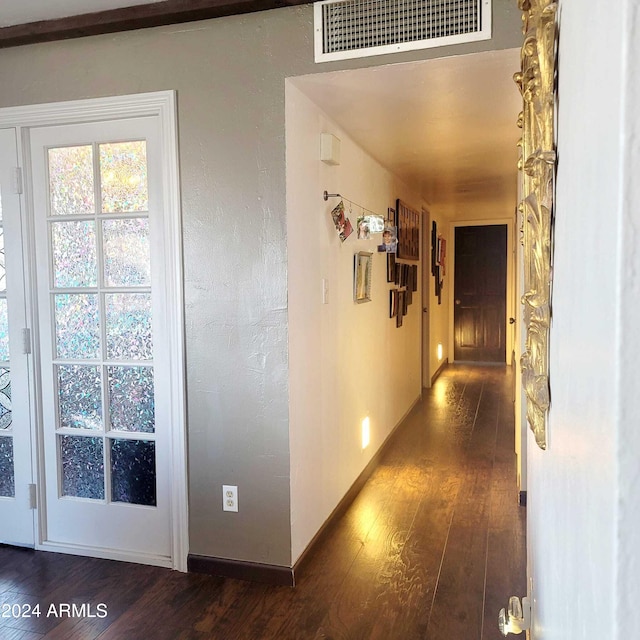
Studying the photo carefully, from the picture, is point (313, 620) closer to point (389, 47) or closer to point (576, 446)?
point (576, 446)

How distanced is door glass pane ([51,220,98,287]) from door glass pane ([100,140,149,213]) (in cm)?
16

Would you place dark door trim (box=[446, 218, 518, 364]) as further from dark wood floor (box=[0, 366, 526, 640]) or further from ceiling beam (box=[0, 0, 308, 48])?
ceiling beam (box=[0, 0, 308, 48])

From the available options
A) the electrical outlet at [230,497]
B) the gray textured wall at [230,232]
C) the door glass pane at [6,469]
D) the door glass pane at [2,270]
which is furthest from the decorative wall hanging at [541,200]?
the door glass pane at [6,469]

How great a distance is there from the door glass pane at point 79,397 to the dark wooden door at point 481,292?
7.04 meters

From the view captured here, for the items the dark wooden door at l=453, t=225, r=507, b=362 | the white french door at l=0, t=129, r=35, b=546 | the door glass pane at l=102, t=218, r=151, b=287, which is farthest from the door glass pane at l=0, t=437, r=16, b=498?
the dark wooden door at l=453, t=225, r=507, b=362

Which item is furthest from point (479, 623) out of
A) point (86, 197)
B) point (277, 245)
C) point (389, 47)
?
point (86, 197)

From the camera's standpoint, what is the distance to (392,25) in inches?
88.4

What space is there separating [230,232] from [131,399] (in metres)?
0.96

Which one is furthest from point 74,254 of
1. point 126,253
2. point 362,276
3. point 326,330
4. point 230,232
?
point 362,276

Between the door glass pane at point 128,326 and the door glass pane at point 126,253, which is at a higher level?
the door glass pane at point 126,253

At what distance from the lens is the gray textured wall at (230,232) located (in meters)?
2.45

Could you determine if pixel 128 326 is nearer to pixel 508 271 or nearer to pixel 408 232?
pixel 408 232

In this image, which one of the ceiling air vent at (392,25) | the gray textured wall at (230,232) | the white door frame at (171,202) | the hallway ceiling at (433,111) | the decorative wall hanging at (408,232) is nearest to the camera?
the ceiling air vent at (392,25)

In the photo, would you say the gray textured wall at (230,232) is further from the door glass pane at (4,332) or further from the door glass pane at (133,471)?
the door glass pane at (4,332)
